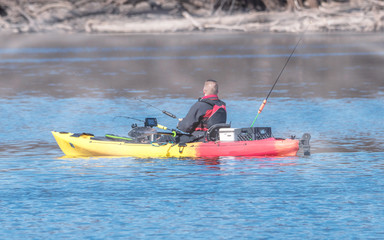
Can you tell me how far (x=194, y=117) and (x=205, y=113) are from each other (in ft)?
0.67

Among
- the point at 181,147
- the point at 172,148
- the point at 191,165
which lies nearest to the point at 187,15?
the point at 172,148

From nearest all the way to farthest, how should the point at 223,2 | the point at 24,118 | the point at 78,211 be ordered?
the point at 78,211
the point at 24,118
the point at 223,2

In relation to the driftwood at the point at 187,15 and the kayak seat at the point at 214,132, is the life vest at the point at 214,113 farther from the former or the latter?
the driftwood at the point at 187,15

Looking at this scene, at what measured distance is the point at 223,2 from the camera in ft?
196

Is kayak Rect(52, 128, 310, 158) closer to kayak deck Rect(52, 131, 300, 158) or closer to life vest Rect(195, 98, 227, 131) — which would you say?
kayak deck Rect(52, 131, 300, 158)

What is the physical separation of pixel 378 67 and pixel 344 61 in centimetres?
315

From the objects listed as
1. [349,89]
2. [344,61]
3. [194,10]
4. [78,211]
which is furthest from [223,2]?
[78,211]

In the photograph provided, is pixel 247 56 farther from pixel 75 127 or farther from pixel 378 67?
pixel 75 127

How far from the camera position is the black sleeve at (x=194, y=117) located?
54.1ft

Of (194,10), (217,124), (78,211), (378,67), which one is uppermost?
(194,10)

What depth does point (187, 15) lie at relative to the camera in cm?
6022

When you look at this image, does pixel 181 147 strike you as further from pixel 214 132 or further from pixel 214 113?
pixel 214 113

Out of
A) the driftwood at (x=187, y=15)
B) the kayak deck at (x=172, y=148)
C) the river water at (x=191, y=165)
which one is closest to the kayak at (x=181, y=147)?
the kayak deck at (x=172, y=148)

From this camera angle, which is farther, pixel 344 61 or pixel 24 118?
pixel 344 61
